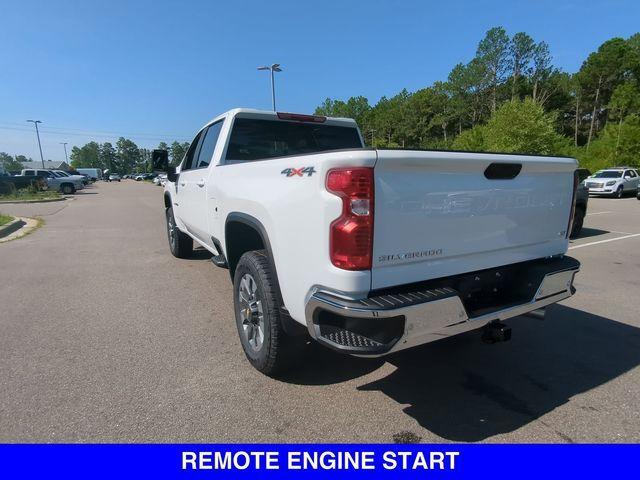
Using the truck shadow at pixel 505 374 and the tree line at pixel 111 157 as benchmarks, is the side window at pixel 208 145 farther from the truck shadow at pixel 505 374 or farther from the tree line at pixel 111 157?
the tree line at pixel 111 157

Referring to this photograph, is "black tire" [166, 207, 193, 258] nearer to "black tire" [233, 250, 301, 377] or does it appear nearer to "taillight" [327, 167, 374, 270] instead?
"black tire" [233, 250, 301, 377]

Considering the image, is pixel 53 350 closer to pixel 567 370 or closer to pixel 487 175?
pixel 487 175

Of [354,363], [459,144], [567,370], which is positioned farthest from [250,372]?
[459,144]

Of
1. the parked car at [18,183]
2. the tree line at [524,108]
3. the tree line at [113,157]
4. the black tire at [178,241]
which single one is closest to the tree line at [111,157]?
the tree line at [113,157]

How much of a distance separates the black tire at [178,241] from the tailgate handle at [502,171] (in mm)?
5441

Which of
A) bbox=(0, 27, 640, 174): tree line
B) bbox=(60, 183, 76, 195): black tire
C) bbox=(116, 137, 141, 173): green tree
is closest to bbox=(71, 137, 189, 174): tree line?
bbox=(116, 137, 141, 173): green tree

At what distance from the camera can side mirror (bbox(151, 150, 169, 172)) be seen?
233 inches

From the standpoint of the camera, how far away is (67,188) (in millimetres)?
29422

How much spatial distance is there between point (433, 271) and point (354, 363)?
1.29 meters

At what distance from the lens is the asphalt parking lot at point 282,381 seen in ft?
7.95

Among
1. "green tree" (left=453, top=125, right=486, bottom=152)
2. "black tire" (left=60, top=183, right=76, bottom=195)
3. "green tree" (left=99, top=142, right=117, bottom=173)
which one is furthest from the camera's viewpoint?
"green tree" (left=99, top=142, right=117, bottom=173)

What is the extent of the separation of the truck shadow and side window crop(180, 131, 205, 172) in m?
3.73

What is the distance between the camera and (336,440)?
234 cm

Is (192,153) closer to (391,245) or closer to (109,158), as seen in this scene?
(391,245)
